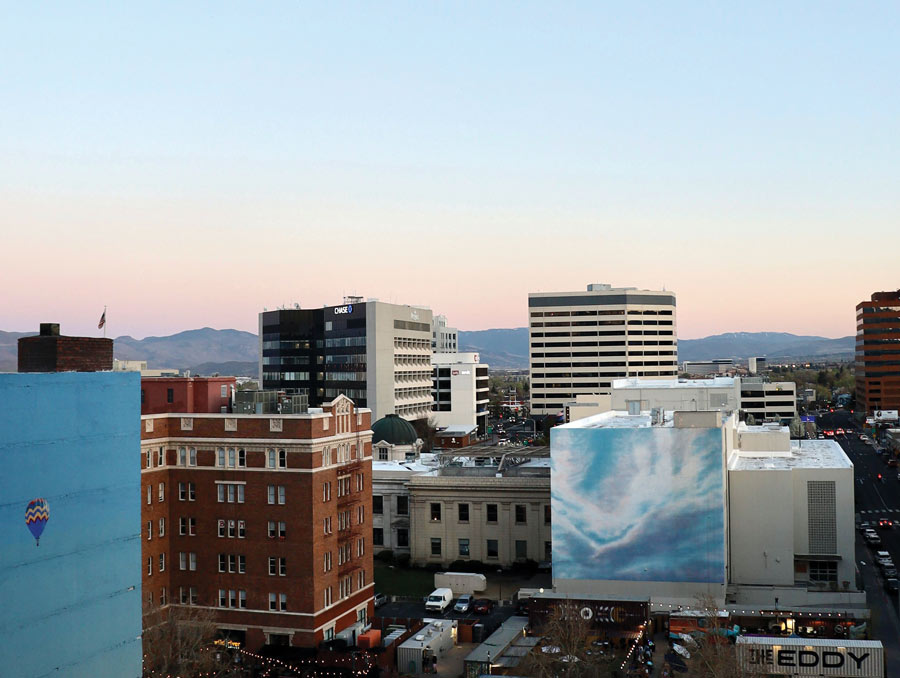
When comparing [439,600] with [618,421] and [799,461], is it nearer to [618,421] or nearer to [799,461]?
[618,421]

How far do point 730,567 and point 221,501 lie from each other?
39.7m

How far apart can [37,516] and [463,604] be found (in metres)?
46.1

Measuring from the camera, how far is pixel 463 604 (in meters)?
71.4

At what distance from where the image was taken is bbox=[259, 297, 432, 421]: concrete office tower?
174 meters

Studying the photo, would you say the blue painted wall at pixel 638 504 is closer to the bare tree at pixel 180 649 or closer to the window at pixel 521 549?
the window at pixel 521 549

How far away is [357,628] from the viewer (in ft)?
210

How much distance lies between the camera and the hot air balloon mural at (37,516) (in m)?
29.8

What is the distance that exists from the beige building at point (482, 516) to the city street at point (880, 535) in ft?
90.9

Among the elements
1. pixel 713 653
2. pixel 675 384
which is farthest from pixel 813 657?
pixel 675 384

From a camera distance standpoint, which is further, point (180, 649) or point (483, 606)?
point (483, 606)

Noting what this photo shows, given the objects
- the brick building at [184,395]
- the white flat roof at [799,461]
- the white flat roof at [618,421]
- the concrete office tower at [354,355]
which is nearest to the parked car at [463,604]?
the white flat roof at [618,421]

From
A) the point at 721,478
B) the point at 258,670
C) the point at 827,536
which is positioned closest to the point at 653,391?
the point at 827,536

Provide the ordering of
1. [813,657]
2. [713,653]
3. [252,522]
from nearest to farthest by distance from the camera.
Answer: [713,653] → [813,657] → [252,522]

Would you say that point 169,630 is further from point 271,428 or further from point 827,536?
point 827,536
